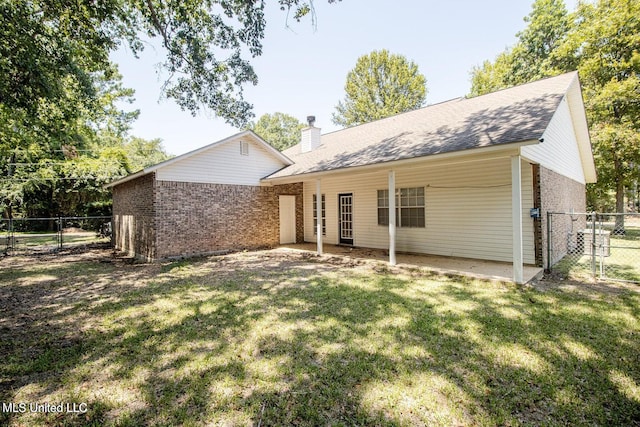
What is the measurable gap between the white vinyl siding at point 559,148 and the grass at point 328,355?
3.26 m

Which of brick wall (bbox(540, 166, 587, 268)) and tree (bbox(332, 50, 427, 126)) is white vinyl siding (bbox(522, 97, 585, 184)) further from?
tree (bbox(332, 50, 427, 126))

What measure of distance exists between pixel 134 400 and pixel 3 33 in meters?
8.29

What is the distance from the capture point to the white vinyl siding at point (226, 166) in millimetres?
10031

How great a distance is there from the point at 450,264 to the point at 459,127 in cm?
356

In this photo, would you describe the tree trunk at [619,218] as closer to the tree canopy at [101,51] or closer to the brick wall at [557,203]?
the brick wall at [557,203]

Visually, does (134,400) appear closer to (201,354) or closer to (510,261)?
(201,354)

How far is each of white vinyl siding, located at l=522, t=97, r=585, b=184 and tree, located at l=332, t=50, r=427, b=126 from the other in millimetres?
18186

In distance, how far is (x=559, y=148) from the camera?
9.02 m

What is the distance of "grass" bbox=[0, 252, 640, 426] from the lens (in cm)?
250

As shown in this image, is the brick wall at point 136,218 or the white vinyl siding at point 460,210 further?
the brick wall at point 136,218

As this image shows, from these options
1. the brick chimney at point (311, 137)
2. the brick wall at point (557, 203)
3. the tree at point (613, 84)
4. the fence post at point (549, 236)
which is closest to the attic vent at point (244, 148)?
the brick chimney at point (311, 137)

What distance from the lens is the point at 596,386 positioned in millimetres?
2756

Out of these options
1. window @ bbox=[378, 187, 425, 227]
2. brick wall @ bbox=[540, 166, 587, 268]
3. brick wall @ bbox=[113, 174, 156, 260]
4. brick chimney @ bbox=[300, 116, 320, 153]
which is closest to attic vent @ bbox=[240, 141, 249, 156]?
brick wall @ bbox=[113, 174, 156, 260]

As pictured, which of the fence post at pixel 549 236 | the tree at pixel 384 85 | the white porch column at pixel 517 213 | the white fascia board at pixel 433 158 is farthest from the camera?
the tree at pixel 384 85
